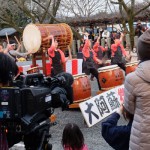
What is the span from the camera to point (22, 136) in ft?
7.52

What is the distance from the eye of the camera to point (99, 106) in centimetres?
471

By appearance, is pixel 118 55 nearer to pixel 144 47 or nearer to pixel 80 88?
pixel 80 88

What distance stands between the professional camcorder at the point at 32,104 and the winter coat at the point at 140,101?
476mm

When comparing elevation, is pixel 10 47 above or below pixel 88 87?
above

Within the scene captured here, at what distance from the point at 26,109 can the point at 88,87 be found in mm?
4078

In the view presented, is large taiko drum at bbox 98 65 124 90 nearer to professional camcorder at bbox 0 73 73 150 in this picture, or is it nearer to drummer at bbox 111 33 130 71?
drummer at bbox 111 33 130 71

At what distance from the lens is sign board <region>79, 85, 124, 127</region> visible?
4563 millimetres

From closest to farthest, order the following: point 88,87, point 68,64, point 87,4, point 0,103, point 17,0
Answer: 1. point 0,103
2. point 88,87
3. point 68,64
4. point 17,0
5. point 87,4

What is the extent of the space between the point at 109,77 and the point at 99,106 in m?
2.30

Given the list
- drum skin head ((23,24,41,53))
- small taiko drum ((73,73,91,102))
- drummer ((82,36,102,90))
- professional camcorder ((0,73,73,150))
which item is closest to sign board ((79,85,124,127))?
small taiko drum ((73,73,91,102))

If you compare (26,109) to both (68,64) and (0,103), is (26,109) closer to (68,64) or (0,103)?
(0,103)

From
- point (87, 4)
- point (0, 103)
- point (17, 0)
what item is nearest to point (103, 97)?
point (0, 103)

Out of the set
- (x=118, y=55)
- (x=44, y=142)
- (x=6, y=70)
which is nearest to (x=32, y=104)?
(x=6, y=70)

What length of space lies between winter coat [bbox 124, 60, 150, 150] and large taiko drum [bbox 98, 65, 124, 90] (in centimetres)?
482
